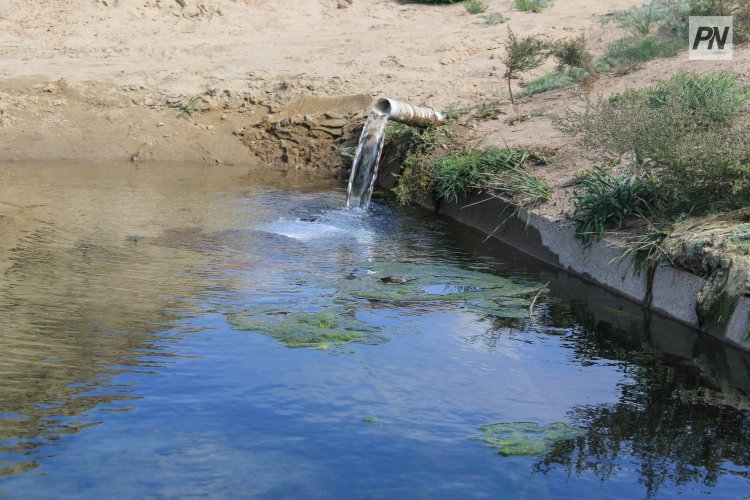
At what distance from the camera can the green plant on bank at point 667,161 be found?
885 cm

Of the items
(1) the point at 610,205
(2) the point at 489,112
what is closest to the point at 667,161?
(1) the point at 610,205

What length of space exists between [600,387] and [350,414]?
1.76 m

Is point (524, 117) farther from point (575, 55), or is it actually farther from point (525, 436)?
point (525, 436)

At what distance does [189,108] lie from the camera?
16.2 meters

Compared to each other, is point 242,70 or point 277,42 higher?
point 277,42

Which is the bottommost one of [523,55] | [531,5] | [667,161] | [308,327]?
[308,327]

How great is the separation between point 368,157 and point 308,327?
655cm

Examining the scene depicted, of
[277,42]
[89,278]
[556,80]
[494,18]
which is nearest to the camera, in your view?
[89,278]

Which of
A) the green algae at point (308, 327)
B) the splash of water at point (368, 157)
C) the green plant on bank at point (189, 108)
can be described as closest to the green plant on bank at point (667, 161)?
the green algae at point (308, 327)

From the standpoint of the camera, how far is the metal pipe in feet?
42.5

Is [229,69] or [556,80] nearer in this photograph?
[556,80]

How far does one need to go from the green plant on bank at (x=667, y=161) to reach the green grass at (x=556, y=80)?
3.52 metres

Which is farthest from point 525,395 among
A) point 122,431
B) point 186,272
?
point 186,272

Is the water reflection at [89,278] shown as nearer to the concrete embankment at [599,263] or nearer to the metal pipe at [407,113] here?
the metal pipe at [407,113]
